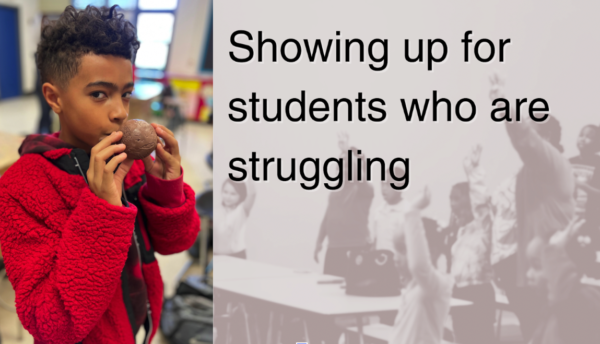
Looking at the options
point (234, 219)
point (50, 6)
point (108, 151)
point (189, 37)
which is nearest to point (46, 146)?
point (108, 151)

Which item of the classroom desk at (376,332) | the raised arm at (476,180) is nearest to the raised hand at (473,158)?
the raised arm at (476,180)

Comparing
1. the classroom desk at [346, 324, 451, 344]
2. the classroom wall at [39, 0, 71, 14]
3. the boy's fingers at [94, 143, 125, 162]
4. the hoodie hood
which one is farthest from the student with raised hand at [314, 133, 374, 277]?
the classroom wall at [39, 0, 71, 14]

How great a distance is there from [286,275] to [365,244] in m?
0.16

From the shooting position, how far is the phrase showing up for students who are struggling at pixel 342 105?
82cm

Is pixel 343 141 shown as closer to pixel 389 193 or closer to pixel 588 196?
pixel 389 193

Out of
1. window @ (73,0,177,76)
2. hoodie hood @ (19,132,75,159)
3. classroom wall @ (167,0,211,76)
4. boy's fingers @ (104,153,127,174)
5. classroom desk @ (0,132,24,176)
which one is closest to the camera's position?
boy's fingers @ (104,153,127,174)

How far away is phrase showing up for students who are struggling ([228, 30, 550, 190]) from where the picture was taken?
0.82 m

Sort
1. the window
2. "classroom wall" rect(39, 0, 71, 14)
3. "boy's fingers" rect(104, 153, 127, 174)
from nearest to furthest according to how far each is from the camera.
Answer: "boy's fingers" rect(104, 153, 127, 174)
the window
"classroom wall" rect(39, 0, 71, 14)

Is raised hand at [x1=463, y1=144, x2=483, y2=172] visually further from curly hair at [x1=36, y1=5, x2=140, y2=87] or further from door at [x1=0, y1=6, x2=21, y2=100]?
door at [x1=0, y1=6, x2=21, y2=100]

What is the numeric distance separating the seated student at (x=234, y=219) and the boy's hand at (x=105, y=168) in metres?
0.19

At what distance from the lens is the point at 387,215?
0.87 m

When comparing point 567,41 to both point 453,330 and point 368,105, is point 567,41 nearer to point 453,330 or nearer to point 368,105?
point 368,105

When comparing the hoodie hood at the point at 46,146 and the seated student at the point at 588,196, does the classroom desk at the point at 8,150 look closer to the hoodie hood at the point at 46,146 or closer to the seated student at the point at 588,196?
the hoodie hood at the point at 46,146

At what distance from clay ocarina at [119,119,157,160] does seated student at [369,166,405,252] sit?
0.42m
